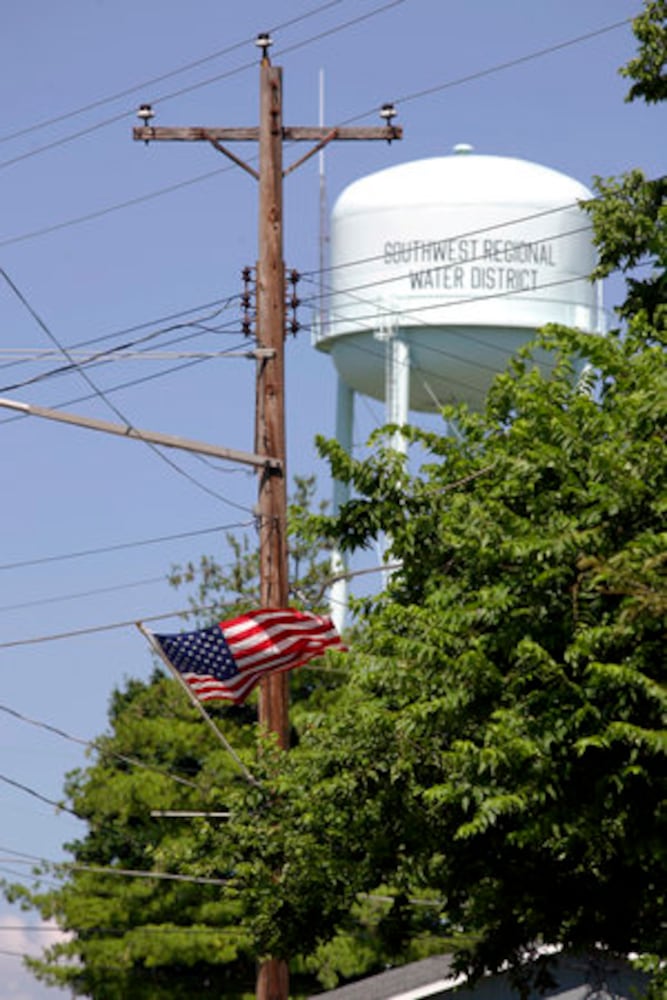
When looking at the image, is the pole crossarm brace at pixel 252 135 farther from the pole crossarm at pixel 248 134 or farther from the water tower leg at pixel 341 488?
the water tower leg at pixel 341 488

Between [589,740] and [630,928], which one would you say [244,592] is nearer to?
[630,928]

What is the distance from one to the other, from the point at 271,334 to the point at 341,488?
2681cm

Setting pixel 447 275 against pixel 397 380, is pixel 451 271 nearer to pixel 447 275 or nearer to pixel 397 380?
pixel 447 275

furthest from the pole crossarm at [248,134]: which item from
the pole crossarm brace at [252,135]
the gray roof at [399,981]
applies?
the gray roof at [399,981]

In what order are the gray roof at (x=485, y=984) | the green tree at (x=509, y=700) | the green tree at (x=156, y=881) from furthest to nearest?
1. the green tree at (x=156, y=881)
2. the gray roof at (x=485, y=984)
3. the green tree at (x=509, y=700)

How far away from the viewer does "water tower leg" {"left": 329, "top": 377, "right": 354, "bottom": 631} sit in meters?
51.4

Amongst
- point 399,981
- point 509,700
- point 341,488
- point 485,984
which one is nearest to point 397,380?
point 341,488

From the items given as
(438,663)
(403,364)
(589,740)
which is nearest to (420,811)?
(438,663)

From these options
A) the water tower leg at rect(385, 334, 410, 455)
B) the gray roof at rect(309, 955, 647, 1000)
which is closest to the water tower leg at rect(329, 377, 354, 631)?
the water tower leg at rect(385, 334, 410, 455)

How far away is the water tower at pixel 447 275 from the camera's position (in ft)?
165

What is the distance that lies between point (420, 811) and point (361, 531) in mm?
3147

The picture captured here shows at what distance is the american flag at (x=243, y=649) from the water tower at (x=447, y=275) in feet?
83.4

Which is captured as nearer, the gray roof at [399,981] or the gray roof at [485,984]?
the gray roof at [485,984]

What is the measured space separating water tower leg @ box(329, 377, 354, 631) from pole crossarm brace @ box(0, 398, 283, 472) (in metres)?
25.3
